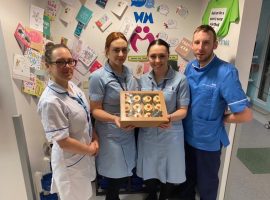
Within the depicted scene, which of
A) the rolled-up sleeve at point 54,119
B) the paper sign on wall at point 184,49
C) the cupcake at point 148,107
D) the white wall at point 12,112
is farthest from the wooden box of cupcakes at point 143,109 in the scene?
the paper sign on wall at point 184,49

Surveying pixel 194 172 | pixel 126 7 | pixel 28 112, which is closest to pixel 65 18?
pixel 126 7

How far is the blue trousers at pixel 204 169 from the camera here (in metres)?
1.61

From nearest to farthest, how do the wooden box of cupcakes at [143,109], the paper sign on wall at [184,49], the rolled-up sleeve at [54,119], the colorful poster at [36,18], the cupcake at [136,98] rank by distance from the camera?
1. the rolled-up sleeve at [54,119]
2. the wooden box of cupcakes at [143,109]
3. the cupcake at [136,98]
4. the colorful poster at [36,18]
5. the paper sign on wall at [184,49]

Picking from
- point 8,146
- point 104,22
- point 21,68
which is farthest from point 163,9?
point 8,146

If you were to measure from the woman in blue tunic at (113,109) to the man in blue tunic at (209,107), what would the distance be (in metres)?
0.41

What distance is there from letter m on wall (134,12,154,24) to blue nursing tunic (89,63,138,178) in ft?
2.20

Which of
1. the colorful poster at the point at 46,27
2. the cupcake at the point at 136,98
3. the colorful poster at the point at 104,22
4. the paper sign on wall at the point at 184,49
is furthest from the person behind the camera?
the paper sign on wall at the point at 184,49

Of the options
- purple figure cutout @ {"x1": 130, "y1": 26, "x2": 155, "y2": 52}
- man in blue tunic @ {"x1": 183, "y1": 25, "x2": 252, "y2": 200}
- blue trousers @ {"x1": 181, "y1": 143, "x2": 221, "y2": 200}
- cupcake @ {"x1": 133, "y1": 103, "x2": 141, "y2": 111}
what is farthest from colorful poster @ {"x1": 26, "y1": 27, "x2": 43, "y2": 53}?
blue trousers @ {"x1": 181, "y1": 143, "x2": 221, "y2": 200}

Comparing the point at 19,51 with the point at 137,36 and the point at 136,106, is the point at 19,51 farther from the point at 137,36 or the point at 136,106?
the point at 137,36

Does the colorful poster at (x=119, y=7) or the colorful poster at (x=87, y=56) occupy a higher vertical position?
the colorful poster at (x=119, y=7)

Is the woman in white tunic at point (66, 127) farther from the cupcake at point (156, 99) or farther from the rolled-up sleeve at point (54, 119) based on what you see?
the cupcake at point (156, 99)

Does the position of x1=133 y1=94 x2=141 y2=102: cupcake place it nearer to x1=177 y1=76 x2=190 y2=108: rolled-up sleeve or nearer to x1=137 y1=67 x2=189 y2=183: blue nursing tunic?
x1=137 y1=67 x2=189 y2=183: blue nursing tunic

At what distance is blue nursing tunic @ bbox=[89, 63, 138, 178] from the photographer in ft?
4.88

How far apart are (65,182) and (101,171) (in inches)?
13.1
